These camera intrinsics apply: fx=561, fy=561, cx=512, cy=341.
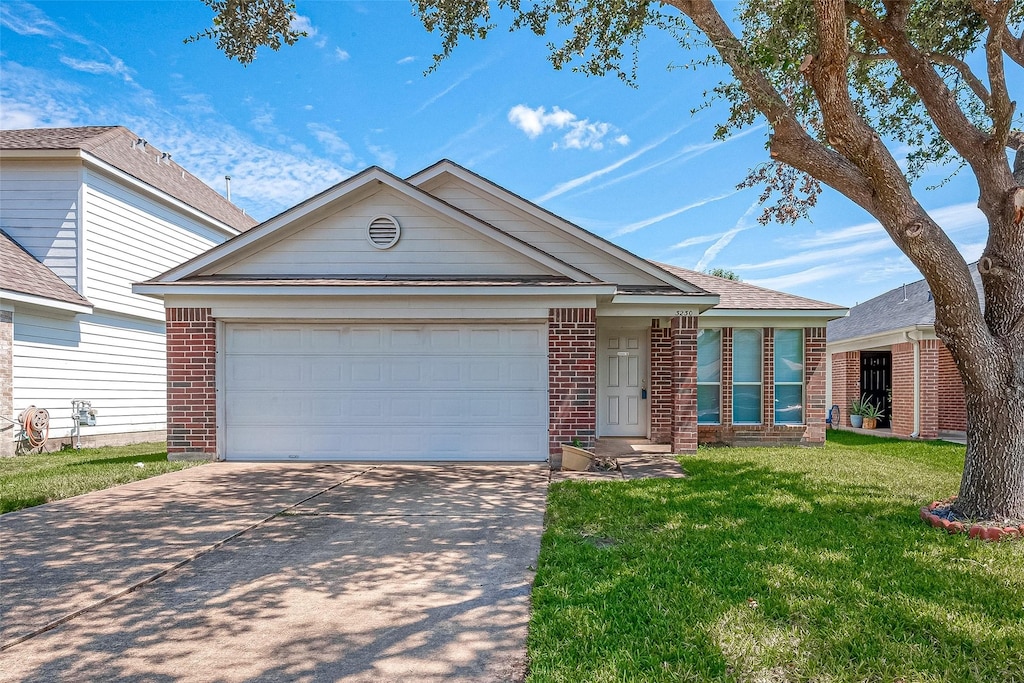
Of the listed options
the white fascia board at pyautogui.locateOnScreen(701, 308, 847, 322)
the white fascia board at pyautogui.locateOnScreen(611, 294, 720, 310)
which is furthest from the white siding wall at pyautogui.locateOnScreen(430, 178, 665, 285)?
the white fascia board at pyautogui.locateOnScreen(701, 308, 847, 322)

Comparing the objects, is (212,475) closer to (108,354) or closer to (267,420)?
(267,420)

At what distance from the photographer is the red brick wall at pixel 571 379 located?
8.88 m

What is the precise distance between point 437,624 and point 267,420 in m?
6.83

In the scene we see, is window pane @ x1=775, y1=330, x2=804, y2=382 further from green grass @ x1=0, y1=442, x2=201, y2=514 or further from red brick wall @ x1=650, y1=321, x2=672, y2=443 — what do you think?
green grass @ x1=0, y1=442, x2=201, y2=514

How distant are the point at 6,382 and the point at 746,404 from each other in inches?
572

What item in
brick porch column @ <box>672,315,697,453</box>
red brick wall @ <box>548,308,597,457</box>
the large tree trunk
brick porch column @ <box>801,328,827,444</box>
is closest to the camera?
the large tree trunk

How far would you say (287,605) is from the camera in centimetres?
→ 377

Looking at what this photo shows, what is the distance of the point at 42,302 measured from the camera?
1073cm

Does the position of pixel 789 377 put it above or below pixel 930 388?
above

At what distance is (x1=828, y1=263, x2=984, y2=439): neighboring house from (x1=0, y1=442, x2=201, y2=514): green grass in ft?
48.5

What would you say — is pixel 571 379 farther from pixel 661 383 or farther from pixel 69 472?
pixel 69 472

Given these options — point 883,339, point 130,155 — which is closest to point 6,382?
point 130,155

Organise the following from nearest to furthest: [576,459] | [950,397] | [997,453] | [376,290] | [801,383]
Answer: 1. [997,453]
2. [576,459]
3. [376,290]
4. [801,383]
5. [950,397]

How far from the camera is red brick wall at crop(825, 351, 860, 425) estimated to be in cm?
1731
